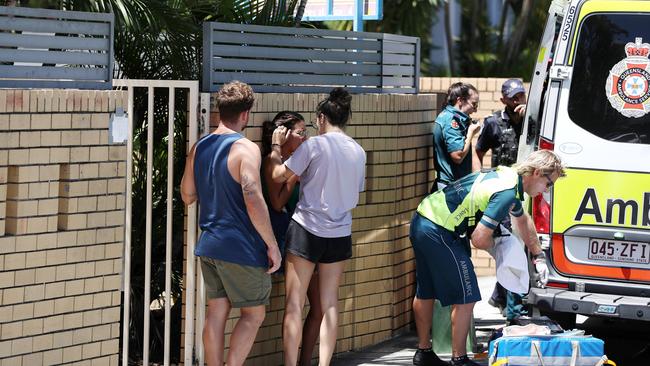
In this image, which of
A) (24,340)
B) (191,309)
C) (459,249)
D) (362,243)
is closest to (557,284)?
(459,249)

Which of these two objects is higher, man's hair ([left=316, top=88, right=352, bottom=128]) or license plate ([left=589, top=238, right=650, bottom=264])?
man's hair ([left=316, top=88, right=352, bottom=128])

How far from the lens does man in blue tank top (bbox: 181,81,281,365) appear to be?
655 centimetres

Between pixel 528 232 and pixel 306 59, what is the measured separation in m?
1.83

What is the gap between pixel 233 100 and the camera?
262 inches

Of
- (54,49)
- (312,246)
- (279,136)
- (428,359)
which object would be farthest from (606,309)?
(54,49)

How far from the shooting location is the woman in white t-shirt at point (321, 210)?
23.9ft

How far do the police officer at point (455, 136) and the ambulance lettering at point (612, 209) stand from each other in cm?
132

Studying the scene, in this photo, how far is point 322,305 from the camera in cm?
748

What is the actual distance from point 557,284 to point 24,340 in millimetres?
3523

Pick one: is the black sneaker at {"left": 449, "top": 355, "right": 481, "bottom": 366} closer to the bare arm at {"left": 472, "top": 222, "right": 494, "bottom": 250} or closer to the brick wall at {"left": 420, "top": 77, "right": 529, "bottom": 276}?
the bare arm at {"left": 472, "top": 222, "right": 494, "bottom": 250}

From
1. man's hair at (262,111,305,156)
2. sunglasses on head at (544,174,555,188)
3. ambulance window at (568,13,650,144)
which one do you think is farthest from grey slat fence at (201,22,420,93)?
sunglasses on head at (544,174,555,188)

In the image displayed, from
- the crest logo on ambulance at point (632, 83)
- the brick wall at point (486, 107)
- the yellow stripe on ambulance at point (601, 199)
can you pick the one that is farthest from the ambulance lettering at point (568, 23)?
the brick wall at point (486, 107)

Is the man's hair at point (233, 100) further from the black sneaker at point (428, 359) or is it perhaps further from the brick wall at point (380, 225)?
the black sneaker at point (428, 359)

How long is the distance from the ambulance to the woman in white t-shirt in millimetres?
1428
